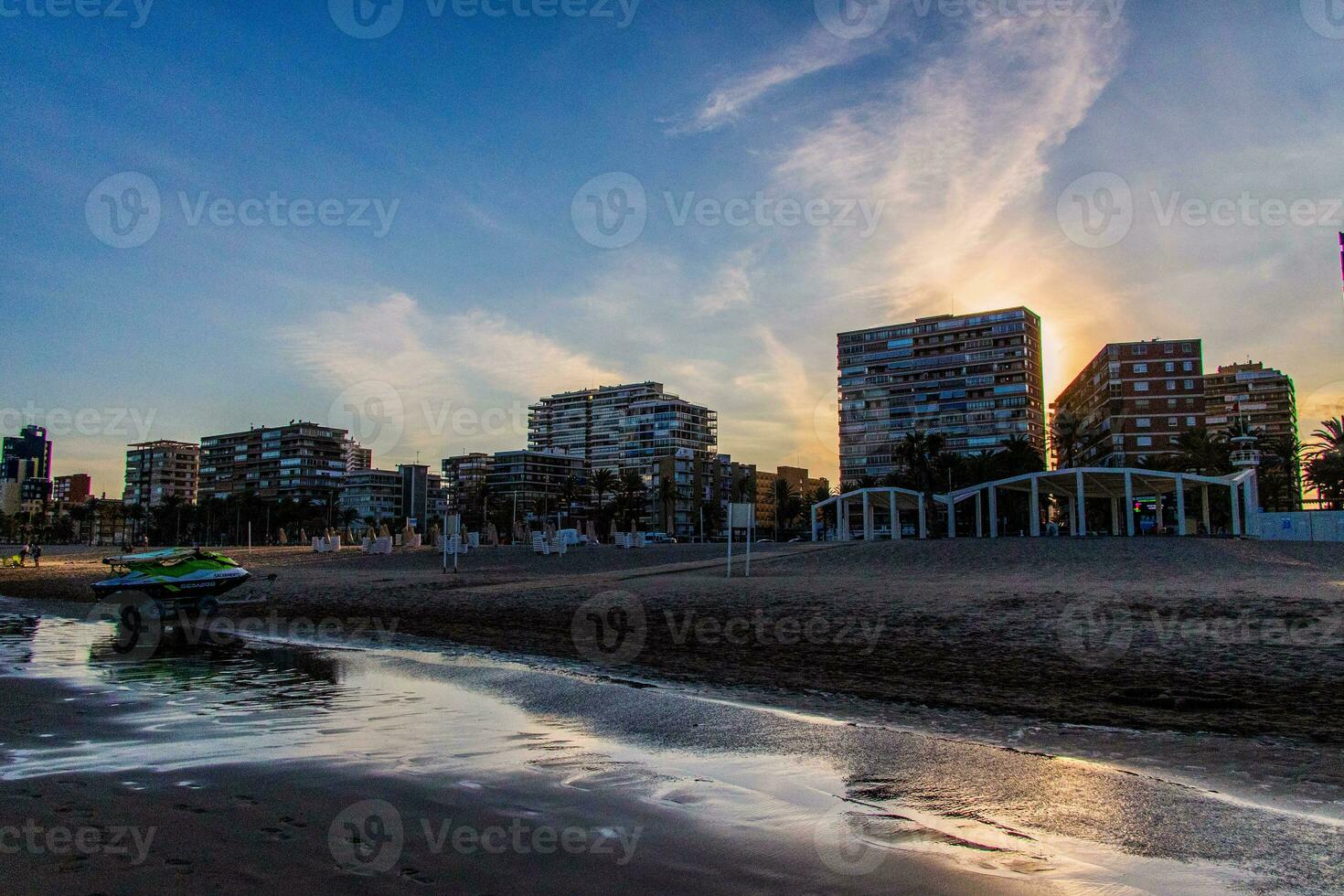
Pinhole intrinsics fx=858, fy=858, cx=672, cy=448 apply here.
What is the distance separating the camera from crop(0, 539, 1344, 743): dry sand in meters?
10.0

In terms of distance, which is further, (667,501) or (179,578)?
(667,501)

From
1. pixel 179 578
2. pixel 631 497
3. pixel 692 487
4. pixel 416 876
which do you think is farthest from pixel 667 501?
pixel 416 876

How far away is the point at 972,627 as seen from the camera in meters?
15.3

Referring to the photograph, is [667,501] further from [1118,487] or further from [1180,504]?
[1180,504]

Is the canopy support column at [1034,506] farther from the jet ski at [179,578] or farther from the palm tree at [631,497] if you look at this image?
the palm tree at [631,497]

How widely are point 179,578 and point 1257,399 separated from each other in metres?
198

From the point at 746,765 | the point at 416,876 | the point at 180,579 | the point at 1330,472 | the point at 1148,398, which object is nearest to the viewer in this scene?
the point at 416,876

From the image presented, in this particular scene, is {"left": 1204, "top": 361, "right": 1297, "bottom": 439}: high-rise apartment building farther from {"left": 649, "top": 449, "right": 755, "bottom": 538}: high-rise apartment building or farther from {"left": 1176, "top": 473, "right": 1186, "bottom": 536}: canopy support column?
{"left": 1176, "top": 473, "right": 1186, "bottom": 536}: canopy support column

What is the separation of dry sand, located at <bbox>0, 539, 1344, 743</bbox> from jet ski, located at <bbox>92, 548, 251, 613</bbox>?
2039 millimetres

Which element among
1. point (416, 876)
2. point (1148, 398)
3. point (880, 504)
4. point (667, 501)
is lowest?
point (416, 876)

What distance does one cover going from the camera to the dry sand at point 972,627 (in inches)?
394

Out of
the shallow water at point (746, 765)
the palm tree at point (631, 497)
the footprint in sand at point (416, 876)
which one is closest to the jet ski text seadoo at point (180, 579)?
the shallow water at point (746, 765)

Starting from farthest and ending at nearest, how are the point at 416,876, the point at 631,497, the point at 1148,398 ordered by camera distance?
the point at 631,497
the point at 1148,398
the point at 416,876

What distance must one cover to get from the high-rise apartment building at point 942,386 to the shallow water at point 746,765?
12487cm
